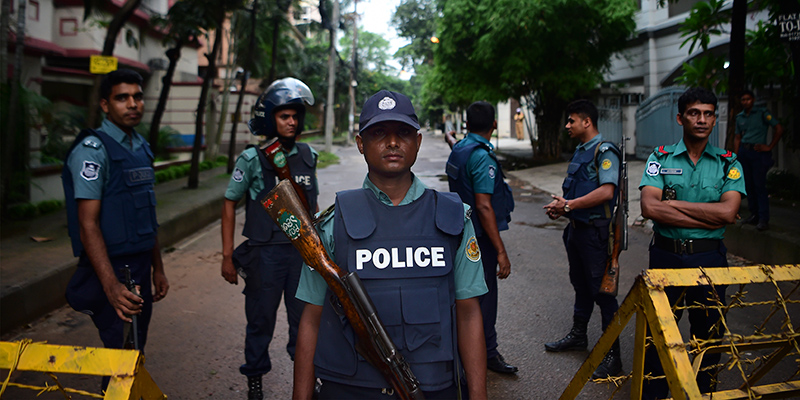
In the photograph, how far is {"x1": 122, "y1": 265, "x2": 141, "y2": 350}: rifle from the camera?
2.96 m

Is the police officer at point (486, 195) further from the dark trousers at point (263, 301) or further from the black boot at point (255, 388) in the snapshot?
the black boot at point (255, 388)

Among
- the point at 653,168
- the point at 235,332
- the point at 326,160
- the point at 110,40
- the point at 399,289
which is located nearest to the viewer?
the point at 399,289

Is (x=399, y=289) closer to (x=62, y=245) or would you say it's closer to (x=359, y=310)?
(x=359, y=310)

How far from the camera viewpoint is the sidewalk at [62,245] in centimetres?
521

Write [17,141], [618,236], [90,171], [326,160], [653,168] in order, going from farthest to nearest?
[326,160] → [17,141] → [618,236] → [653,168] → [90,171]

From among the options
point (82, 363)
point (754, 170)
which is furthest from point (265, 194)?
point (754, 170)

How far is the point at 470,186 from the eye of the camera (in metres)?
4.04

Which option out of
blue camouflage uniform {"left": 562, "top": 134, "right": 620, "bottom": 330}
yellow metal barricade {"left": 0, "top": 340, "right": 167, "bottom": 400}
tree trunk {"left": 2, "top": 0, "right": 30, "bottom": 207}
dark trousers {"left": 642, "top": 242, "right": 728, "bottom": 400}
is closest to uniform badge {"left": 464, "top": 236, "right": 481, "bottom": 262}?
yellow metal barricade {"left": 0, "top": 340, "right": 167, "bottom": 400}

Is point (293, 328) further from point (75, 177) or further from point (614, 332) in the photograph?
point (614, 332)

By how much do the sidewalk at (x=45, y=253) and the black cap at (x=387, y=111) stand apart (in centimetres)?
410

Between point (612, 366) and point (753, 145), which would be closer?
point (612, 366)

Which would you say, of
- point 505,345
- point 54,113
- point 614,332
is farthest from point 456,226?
point 54,113

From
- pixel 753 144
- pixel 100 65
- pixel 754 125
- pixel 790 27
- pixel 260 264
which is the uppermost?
pixel 790 27

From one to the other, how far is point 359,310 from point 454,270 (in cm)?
39
